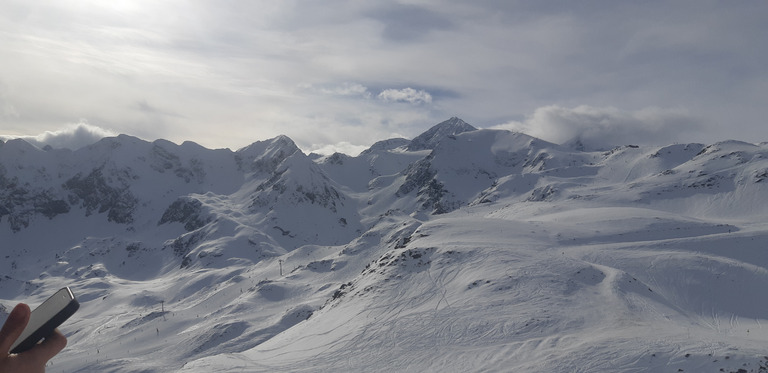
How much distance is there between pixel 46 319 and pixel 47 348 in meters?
0.39

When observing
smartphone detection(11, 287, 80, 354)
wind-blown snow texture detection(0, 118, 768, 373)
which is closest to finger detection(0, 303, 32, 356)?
smartphone detection(11, 287, 80, 354)

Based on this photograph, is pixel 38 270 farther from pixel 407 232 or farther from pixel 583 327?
pixel 583 327

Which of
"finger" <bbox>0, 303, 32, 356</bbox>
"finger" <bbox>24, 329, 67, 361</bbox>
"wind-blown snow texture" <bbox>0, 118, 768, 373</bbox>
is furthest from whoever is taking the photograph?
"wind-blown snow texture" <bbox>0, 118, 768, 373</bbox>

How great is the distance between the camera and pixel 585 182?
160250mm

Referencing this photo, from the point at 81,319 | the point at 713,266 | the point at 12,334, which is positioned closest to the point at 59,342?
the point at 12,334

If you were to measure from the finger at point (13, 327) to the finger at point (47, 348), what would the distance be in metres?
0.16

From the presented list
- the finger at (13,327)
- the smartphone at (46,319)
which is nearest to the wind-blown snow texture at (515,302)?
the smartphone at (46,319)

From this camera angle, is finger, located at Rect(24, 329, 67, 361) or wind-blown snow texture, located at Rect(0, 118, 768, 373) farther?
wind-blown snow texture, located at Rect(0, 118, 768, 373)

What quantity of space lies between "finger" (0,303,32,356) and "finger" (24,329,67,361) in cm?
16

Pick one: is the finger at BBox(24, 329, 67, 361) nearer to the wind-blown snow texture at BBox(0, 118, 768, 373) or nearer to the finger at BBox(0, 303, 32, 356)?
the finger at BBox(0, 303, 32, 356)

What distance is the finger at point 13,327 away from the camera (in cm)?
306

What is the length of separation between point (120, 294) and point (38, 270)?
81768 mm

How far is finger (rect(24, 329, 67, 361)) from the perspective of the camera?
330 centimetres

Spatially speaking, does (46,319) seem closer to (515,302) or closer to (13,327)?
(13,327)
